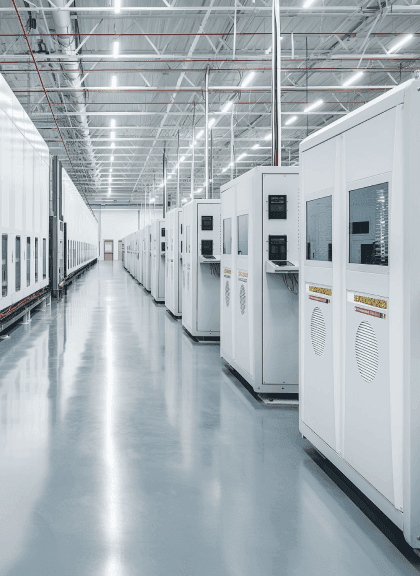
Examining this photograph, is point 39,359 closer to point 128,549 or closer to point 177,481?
point 177,481

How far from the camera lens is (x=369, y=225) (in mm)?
3383

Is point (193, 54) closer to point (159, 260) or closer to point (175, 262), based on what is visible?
point (175, 262)

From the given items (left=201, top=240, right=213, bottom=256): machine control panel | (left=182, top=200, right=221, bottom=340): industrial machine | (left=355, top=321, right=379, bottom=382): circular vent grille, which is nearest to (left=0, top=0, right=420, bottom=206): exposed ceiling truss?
(left=182, top=200, right=221, bottom=340): industrial machine

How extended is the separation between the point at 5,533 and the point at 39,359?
5305 millimetres

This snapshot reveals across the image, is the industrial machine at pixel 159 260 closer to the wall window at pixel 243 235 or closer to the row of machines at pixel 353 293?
the wall window at pixel 243 235

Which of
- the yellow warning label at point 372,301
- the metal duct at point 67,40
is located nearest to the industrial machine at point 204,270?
the metal duct at point 67,40

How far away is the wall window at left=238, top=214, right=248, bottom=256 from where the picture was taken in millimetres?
6457

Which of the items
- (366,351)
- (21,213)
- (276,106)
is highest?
(276,106)

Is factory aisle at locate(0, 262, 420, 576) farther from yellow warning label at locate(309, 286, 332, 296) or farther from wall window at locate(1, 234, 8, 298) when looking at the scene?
wall window at locate(1, 234, 8, 298)

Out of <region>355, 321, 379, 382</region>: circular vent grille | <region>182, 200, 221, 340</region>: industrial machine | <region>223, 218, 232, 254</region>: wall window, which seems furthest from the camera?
<region>182, 200, 221, 340</region>: industrial machine

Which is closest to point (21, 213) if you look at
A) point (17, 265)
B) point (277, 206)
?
point (17, 265)

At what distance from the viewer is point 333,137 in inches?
153

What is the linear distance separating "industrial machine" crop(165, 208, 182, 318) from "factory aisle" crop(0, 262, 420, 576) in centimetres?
577

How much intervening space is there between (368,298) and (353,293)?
223 mm
